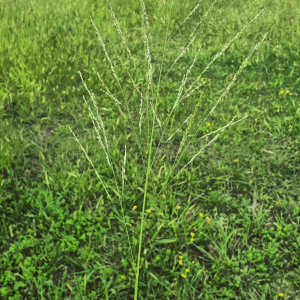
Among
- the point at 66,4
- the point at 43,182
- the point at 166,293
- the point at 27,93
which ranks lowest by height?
the point at 166,293

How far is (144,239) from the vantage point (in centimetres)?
211

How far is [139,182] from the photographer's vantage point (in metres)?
2.44

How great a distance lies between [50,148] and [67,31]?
1980 mm

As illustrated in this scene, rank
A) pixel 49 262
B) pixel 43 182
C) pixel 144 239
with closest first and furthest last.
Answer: pixel 49 262 < pixel 144 239 < pixel 43 182

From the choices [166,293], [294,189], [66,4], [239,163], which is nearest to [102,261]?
[166,293]

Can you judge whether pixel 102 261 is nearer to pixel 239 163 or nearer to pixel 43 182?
pixel 43 182

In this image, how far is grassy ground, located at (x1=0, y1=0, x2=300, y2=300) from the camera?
192cm

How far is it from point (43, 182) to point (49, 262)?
631 mm

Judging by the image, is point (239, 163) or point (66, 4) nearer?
point (239, 163)

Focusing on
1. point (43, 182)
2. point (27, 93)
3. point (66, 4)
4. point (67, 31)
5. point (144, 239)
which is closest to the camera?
point (144, 239)

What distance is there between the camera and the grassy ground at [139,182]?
6.30ft

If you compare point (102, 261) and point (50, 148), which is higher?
point (50, 148)

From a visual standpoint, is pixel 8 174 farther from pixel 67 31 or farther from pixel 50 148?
pixel 67 31

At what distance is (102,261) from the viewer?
1.97m
